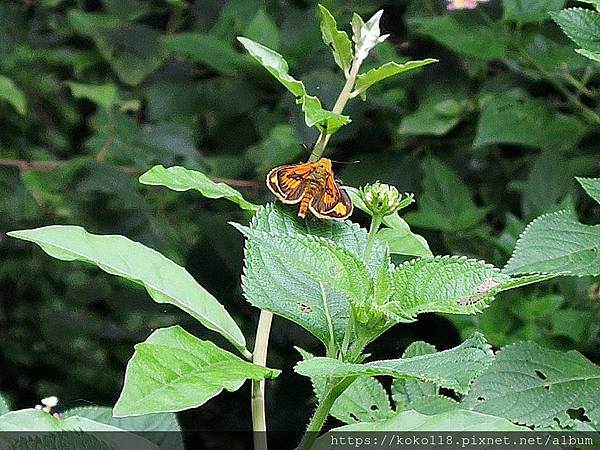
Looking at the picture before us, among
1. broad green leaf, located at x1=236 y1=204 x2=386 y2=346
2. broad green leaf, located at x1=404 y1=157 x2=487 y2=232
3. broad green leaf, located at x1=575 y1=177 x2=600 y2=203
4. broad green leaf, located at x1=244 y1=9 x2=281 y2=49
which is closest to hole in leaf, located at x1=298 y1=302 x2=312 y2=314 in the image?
broad green leaf, located at x1=236 y1=204 x2=386 y2=346

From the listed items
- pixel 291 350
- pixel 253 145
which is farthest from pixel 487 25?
pixel 291 350

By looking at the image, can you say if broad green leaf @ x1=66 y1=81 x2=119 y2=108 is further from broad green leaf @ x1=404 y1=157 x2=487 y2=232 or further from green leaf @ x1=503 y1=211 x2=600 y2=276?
green leaf @ x1=503 y1=211 x2=600 y2=276

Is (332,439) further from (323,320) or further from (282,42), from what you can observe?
(282,42)

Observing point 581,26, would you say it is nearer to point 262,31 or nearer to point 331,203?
point 331,203

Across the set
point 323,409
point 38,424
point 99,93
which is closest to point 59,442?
point 38,424

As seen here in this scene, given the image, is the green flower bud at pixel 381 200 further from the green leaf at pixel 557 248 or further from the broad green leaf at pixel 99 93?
the broad green leaf at pixel 99 93
